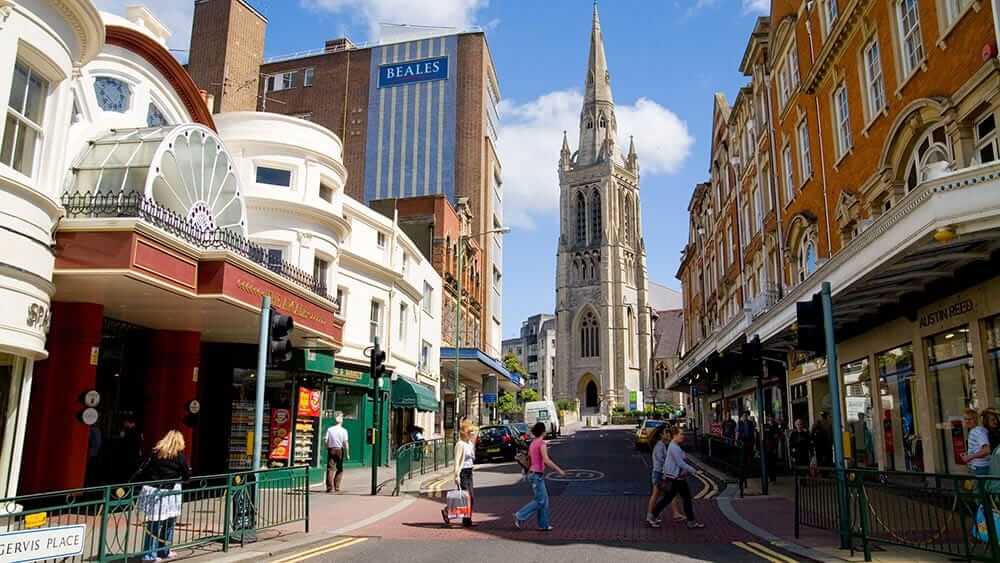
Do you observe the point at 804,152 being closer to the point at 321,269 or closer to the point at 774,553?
the point at 321,269

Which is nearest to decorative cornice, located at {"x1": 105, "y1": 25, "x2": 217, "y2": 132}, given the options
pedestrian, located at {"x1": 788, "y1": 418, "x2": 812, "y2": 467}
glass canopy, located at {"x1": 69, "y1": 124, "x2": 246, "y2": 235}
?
glass canopy, located at {"x1": 69, "y1": 124, "x2": 246, "y2": 235}

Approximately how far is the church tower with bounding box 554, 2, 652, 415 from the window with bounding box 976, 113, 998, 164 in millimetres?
84831

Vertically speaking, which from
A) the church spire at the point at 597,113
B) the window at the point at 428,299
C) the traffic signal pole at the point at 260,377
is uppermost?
the church spire at the point at 597,113

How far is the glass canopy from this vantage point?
1251cm

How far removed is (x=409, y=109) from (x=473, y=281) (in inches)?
750

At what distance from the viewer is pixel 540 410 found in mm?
48594

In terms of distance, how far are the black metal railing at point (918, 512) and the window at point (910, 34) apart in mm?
8427

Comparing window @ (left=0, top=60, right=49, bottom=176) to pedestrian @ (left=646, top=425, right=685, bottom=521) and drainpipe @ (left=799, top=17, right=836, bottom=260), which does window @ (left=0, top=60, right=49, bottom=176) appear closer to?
pedestrian @ (left=646, top=425, right=685, bottom=521)

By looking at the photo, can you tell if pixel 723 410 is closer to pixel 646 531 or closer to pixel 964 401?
pixel 964 401

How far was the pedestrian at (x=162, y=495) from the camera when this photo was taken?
8305 millimetres

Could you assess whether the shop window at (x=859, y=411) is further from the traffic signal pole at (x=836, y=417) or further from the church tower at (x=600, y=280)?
the church tower at (x=600, y=280)

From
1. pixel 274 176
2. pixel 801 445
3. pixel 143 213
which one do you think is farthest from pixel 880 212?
pixel 274 176

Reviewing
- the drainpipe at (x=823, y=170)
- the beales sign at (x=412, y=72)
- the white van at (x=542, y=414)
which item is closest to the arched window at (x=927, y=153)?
the drainpipe at (x=823, y=170)

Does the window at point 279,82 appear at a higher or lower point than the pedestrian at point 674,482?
higher
